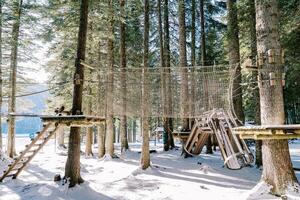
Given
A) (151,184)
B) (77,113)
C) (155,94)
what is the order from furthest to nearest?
(155,94) → (77,113) → (151,184)

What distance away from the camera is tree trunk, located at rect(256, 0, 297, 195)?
5805mm

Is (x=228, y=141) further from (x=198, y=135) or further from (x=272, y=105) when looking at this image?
(x=272, y=105)

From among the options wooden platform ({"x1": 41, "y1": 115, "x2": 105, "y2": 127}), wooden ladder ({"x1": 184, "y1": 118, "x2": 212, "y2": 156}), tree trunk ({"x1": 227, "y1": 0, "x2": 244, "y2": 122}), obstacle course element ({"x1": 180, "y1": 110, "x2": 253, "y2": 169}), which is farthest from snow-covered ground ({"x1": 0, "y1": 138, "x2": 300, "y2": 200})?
tree trunk ({"x1": 227, "y1": 0, "x2": 244, "y2": 122})

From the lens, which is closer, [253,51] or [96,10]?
[253,51]

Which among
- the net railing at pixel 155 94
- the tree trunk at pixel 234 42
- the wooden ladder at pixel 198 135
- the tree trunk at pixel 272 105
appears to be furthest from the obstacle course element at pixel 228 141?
the tree trunk at pixel 272 105

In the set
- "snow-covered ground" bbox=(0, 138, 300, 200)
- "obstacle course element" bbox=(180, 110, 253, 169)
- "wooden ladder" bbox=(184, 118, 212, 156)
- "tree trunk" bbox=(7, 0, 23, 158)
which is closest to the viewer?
"snow-covered ground" bbox=(0, 138, 300, 200)

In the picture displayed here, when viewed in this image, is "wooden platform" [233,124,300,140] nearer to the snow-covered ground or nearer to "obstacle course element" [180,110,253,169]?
the snow-covered ground

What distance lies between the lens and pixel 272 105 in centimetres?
604

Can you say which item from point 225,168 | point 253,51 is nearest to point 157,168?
point 225,168

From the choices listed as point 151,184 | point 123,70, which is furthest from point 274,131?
point 123,70

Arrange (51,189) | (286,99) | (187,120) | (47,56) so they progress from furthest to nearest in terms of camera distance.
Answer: (47,56) < (286,99) < (187,120) < (51,189)

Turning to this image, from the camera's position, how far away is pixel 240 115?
1106 cm

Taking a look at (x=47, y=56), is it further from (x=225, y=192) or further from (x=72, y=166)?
(x=225, y=192)

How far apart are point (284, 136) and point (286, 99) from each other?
1312 cm
